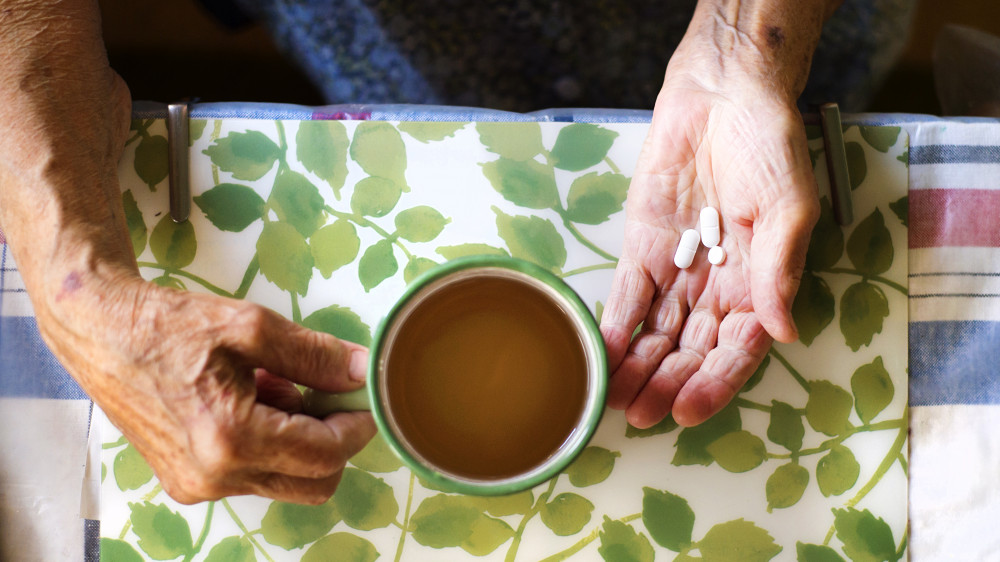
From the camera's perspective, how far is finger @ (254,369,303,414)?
64 cm

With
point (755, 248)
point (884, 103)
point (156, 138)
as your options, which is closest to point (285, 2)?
point (156, 138)

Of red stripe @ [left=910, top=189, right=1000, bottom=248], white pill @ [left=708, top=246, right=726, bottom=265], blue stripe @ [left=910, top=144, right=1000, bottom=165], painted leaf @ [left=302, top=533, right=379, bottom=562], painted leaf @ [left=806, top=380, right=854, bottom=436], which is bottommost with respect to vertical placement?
painted leaf @ [left=302, top=533, right=379, bottom=562]

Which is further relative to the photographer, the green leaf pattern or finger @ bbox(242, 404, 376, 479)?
the green leaf pattern

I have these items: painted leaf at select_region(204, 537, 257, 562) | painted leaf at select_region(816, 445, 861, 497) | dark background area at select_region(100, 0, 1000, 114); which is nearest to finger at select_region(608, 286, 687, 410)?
painted leaf at select_region(816, 445, 861, 497)

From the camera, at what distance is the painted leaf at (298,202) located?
76cm

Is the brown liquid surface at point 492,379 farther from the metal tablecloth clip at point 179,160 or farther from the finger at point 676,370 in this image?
the metal tablecloth clip at point 179,160

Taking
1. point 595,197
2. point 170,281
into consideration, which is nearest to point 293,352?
point 170,281

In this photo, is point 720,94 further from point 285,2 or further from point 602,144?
point 285,2

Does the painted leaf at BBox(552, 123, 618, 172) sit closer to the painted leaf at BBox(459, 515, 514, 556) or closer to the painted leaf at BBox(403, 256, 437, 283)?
the painted leaf at BBox(403, 256, 437, 283)

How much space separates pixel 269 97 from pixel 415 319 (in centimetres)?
100

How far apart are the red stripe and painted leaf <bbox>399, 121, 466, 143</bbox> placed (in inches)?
23.0

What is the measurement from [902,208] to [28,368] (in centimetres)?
109

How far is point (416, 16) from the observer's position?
0.97 m

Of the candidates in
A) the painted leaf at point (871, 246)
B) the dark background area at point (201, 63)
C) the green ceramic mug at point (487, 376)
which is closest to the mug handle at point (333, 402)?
the green ceramic mug at point (487, 376)
